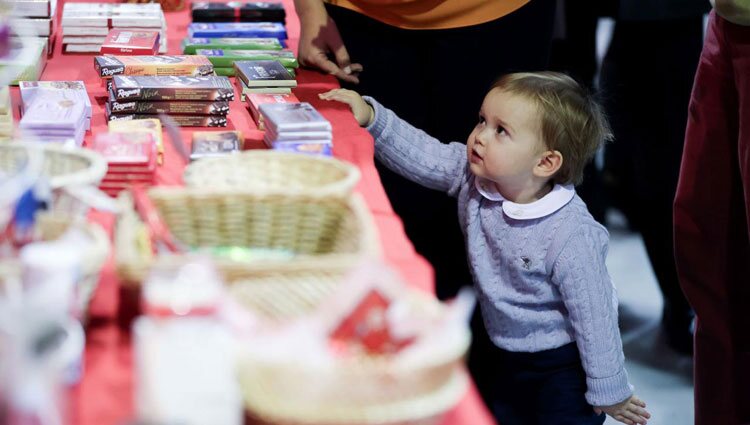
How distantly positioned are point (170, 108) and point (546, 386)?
954 millimetres

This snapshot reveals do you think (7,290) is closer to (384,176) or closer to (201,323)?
(201,323)

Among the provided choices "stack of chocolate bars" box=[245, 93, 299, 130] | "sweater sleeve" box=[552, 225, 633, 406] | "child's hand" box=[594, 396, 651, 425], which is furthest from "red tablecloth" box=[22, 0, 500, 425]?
"child's hand" box=[594, 396, 651, 425]

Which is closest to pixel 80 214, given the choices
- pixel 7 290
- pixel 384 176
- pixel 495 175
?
pixel 7 290

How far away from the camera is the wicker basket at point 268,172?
1.57 m

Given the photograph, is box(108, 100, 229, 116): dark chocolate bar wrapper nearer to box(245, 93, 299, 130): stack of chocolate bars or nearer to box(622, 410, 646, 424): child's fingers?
box(245, 93, 299, 130): stack of chocolate bars

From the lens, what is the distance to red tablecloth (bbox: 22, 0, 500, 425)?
120 centimetres

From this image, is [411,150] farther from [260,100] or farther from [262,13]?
[262,13]

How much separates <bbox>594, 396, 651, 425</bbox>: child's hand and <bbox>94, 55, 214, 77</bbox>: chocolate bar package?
1.07 m

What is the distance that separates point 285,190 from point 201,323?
0.46m

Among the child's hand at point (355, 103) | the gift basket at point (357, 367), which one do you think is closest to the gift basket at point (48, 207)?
the gift basket at point (357, 367)

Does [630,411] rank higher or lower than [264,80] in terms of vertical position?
lower

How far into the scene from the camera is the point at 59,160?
1589mm

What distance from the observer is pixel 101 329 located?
133 centimetres

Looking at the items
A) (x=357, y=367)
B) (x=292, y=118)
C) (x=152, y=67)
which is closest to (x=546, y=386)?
(x=292, y=118)
